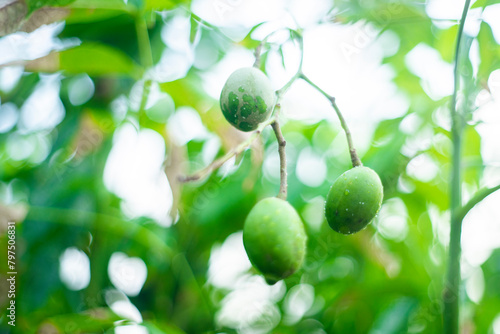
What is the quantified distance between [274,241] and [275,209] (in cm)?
4

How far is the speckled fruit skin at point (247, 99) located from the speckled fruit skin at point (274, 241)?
107 mm

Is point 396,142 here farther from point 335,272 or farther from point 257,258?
point 257,258

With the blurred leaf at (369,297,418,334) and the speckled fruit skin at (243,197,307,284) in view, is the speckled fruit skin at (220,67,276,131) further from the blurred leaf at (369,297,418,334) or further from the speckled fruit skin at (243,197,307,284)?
the blurred leaf at (369,297,418,334)

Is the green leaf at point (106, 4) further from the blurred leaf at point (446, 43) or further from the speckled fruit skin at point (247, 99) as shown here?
the blurred leaf at point (446, 43)

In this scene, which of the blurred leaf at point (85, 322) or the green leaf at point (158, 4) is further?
the green leaf at point (158, 4)

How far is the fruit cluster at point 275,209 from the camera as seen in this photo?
0.51m

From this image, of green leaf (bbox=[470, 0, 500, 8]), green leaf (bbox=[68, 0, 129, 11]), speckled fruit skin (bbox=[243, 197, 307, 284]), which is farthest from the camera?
green leaf (bbox=[68, 0, 129, 11])

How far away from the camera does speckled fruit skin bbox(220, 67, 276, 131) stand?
1.78ft

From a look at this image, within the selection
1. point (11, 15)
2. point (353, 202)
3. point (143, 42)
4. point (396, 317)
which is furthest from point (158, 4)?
point (396, 317)

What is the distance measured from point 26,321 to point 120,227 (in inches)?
11.5

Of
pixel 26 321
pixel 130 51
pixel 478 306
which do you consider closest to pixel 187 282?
pixel 26 321

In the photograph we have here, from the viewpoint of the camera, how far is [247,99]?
54 centimetres

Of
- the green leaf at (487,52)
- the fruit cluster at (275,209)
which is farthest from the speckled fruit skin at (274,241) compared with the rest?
the green leaf at (487,52)

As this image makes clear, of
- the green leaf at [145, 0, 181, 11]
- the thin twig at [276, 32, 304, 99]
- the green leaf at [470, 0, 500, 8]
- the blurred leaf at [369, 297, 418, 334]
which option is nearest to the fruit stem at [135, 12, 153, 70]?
the green leaf at [145, 0, 181, 11]
